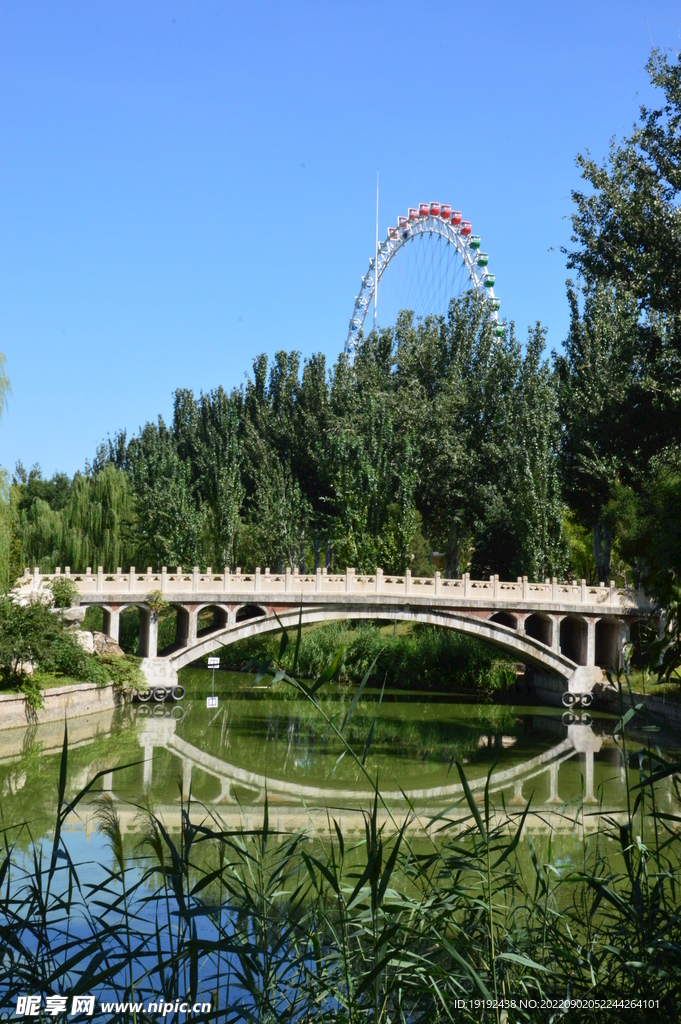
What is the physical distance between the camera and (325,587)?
2877 cm

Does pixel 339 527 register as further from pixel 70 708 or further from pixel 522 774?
pixel 522 774

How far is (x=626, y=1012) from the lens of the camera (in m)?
4.16

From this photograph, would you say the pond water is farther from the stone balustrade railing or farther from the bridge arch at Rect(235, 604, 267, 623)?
the stone balustrade railing

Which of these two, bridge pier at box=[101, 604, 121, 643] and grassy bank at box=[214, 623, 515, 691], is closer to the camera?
bridge pier at box=[101, 604, 121, 643]

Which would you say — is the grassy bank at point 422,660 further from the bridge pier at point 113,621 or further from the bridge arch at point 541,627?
the bridge pier at point 113,621

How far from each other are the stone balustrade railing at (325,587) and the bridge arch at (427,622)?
497 millimetres

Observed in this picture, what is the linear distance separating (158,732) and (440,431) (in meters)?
17.0

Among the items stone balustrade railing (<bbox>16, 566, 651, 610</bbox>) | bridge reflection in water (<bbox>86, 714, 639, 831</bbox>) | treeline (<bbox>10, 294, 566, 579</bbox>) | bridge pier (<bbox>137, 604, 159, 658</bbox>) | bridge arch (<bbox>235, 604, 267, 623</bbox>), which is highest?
treeline (<bbox>10, 294, 566, 579</bbox>)

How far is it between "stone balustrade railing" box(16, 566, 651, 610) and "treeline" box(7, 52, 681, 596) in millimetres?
1957

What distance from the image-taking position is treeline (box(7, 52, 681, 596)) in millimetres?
32438

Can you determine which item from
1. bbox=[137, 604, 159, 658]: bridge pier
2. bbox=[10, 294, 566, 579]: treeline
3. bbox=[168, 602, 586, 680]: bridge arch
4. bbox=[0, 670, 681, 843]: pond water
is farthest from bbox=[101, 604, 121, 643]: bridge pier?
bbox=[10, 294, 566, 579]: treeline

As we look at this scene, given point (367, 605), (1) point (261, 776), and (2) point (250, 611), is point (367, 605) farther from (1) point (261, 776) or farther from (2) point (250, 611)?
(1) point (261, 776)

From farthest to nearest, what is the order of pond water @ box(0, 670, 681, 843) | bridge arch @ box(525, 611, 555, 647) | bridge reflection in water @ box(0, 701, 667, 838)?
bridge arch @ box(525, 611, 555, 647) < pond water @ box(0, 670, 681, 843) < bridge reflection in water @ box(0, 701, 667, 838)

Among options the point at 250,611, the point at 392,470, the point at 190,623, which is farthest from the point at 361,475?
the point at 190,623
